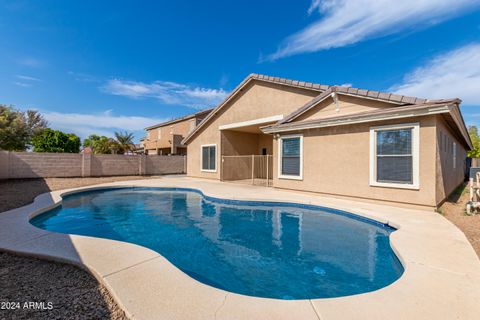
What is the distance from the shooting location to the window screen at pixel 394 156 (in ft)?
24.4

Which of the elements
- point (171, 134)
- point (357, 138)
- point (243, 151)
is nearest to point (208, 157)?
point (243, 151)

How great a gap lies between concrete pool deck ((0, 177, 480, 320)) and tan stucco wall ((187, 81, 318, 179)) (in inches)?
349

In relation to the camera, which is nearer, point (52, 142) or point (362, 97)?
point (362, 97)

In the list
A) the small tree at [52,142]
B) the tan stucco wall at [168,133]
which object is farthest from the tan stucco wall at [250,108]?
the small tree at [52,142]

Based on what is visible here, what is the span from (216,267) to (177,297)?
1.77m

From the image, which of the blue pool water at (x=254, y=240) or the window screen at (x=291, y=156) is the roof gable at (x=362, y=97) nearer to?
the window screen at (x=291, y=156)

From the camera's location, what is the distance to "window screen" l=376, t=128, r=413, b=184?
293 inches

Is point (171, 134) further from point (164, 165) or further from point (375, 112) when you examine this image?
point (375, 112)

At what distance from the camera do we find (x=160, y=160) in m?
22.1

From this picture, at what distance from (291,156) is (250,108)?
16.7 feet

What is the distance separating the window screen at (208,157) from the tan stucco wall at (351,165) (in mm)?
7326

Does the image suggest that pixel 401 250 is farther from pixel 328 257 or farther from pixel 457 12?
pixel 457 12

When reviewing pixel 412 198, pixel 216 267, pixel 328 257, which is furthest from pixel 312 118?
pixel 216 267

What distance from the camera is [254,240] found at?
19.0ft
